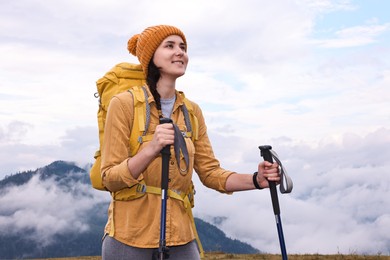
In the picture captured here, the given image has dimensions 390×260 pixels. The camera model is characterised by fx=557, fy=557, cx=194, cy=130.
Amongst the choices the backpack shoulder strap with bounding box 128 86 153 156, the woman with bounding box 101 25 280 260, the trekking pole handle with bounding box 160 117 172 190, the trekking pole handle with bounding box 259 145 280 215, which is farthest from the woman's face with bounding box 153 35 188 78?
the trekking pole handle with bounding box 259 145 280 215

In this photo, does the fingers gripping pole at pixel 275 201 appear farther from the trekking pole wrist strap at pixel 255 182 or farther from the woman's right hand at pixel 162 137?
the woman's right hand at pixel 162 137

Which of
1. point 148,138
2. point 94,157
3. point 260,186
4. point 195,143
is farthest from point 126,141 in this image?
point 260,186

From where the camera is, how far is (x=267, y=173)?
5.43 m

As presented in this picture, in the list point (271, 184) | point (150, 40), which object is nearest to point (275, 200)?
point (271, 184)

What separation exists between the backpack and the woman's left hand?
0.68 metres

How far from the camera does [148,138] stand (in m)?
5.00

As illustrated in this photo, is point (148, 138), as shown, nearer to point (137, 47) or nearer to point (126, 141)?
point (126, 141)

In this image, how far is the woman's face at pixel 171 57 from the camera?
5.28 m

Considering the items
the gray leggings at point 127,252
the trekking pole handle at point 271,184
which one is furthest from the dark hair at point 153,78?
the gray leggings at point 127,252

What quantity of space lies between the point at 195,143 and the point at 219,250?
12.5 m

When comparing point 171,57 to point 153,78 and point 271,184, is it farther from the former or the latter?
point 271,184

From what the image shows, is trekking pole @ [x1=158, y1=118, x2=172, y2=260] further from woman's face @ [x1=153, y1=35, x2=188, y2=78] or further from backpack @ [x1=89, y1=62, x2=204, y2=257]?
woman's face @ [x1=153, y1=35, x2=188, y2=78]

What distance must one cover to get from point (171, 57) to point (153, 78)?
10.7 inches

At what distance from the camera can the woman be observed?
4812 mm
